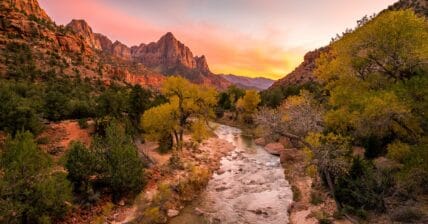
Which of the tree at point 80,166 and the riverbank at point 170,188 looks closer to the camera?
the riverbank at point 170,188

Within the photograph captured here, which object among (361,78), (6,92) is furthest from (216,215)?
(6,92)

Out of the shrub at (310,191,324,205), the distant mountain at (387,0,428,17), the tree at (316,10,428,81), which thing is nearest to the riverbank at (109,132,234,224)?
the shrub at (310,191,324,205)

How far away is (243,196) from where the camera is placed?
23.7 metres

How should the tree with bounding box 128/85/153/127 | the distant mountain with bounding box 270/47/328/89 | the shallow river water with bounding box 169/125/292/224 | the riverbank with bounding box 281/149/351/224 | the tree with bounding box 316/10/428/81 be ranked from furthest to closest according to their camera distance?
the distant mountain with bounding box 270/47/328/89 < the tree with bounding box 128/85/153/127 < the shallow river water with bounding box 169/125/292/224 < the riverbank with bounding box 281/149/351/224 < the tree with bounding box 316/10/428/81

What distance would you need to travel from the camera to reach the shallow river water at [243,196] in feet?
63.1

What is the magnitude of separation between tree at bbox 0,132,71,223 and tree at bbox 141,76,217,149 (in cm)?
1576

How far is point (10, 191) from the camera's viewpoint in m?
13.1

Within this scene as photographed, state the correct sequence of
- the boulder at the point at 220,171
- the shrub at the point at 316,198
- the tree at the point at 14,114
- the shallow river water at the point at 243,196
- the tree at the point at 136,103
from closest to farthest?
the shallow river water at the point at 243,196
the shrub at the point at 316,198
the tree at the point at 14,114
the boulder at the point at 220,171
the tree at the point at 136,103

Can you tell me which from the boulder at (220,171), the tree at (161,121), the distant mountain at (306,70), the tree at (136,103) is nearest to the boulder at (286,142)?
the boulder at (220,171)

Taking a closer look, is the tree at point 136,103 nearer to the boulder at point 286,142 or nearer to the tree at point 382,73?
the boulder at point 286,142

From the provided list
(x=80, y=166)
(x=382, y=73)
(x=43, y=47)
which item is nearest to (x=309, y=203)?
(x=382, y=73)

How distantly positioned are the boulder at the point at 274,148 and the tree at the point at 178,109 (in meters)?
11.7

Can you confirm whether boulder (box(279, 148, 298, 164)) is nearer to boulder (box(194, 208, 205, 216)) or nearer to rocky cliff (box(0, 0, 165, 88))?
boulder (box(194, 208, 205, 216))

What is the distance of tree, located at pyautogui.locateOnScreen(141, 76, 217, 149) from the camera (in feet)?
101
